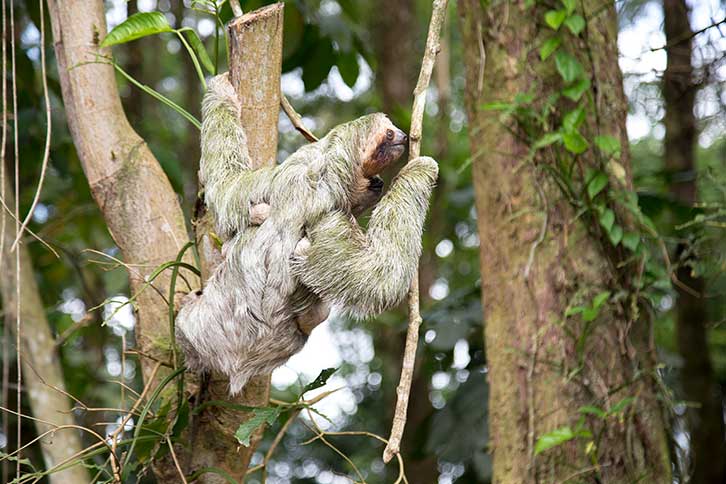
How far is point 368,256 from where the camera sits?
7.85 feet

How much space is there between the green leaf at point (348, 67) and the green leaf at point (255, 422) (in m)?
2.44

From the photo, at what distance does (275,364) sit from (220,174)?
2.20 feet

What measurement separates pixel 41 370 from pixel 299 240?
206 cm

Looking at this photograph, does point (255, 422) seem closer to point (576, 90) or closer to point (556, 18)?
point (576, 90)

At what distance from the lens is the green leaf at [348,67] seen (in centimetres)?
445

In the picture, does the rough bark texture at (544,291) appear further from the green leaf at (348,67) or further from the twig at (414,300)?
the twig at (414,300)

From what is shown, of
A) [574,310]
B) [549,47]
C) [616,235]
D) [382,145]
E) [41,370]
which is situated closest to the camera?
[382,145]

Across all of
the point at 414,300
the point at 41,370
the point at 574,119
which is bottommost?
the point at 41,370

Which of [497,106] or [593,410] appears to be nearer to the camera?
[593,410]

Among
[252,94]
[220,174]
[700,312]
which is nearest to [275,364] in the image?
[220,174]

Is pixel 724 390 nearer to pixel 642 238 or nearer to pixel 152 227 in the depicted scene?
pixel 642 238

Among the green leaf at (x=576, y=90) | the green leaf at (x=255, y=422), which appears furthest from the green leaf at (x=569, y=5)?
the green leaf at (x=255, y=422)

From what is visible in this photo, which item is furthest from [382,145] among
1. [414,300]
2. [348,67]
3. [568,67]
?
[348,67]

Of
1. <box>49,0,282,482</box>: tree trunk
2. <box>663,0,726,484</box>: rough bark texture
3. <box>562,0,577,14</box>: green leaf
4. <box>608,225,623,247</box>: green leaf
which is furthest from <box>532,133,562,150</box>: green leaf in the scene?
<box>663,0,726,484</box>: rough bark texture
